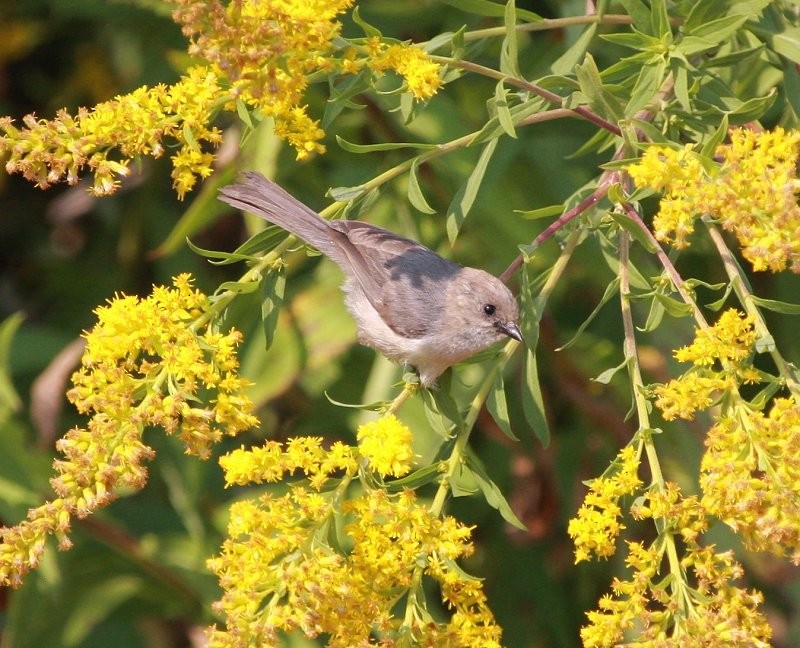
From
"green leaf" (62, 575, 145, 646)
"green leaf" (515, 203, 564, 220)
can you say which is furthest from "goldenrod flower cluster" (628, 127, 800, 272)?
"green leaf" (62, 575, 145, 646)

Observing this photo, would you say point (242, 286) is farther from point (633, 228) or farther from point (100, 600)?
point (100, 600)

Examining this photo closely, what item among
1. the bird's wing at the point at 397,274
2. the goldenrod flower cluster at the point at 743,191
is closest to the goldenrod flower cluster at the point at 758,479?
the goldenrod flower cluster at the point at 743,191

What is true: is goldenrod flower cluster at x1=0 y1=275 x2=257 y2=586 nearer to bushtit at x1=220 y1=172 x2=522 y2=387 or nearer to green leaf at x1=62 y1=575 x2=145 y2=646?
bushtit at x1=220 y1=172 x2=522 y2=387

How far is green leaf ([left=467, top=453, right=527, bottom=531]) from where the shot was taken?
2.46 meters

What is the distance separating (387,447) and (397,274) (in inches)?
40.3

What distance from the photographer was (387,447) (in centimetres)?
243

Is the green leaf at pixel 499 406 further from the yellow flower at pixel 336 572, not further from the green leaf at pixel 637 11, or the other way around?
the green leaf at pixel 637 11

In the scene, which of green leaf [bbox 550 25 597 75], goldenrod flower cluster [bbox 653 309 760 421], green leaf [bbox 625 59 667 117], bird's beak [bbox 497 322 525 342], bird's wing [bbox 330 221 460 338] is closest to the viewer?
goldenrod flower cluster [bbox 653 309 760 421]

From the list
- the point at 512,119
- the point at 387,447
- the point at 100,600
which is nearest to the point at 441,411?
the point at 387,447

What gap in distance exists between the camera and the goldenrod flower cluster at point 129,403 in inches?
89.8

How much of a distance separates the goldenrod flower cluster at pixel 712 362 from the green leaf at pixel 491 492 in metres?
0.41

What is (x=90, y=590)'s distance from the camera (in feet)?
14.0

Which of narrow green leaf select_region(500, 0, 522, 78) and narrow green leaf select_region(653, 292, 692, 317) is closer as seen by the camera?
narrow green leaf select_region(653, 292, 692, 317)

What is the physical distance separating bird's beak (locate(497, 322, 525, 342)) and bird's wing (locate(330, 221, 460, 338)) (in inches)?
11.6
